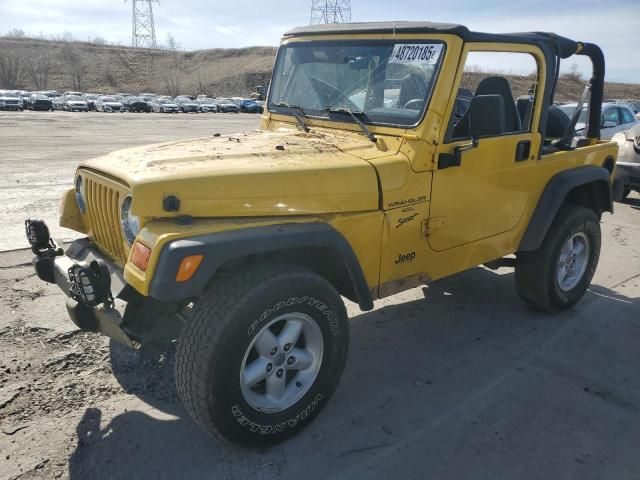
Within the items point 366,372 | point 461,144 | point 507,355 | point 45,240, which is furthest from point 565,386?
point 45,240

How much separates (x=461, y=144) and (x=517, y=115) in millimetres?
806

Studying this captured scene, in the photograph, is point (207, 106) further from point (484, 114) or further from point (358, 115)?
point (484, 114)

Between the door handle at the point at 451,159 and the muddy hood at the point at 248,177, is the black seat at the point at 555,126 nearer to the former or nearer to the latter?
the door handle at the point at 451,159

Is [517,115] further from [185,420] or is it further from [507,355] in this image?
[185,420]

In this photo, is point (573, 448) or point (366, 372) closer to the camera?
point (573, 448)

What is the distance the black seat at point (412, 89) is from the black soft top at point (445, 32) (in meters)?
0.30

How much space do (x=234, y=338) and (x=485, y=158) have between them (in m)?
2.08

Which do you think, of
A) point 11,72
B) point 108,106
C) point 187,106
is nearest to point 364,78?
point 108,106

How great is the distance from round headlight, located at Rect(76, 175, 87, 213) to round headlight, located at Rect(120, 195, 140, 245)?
724 millimetres

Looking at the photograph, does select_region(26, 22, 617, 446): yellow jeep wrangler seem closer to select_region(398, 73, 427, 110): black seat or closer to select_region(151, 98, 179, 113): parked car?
select_region(398, 73, 427, 110): black seat

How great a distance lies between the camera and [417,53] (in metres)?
3.30

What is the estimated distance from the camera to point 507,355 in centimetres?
390

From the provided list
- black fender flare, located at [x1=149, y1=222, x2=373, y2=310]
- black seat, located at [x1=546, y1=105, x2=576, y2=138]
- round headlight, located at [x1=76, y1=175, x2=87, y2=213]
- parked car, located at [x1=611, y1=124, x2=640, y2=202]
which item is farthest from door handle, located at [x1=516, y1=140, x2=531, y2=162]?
parked car, located at [x1=611, y1=124, x2=640, y2=202]

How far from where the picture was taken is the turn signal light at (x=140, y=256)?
2369 millimetres
